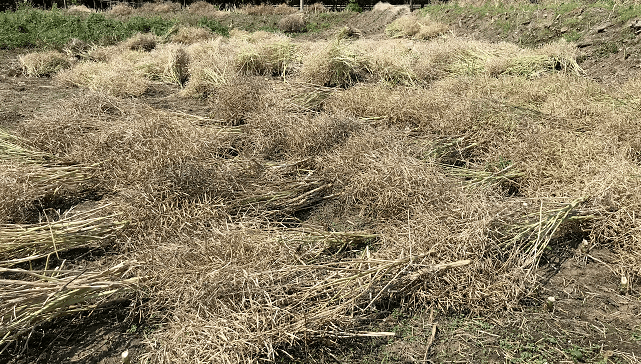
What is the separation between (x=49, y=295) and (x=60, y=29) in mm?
15912

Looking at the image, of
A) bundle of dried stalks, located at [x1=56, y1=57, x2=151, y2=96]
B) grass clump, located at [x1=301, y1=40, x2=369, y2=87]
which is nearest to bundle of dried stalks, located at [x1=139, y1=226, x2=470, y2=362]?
grass clump, located at [x1=301, y1=40, x2=369, y2=87]

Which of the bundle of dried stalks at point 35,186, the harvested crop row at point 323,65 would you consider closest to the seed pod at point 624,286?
the bundle of dried stalks at point 35,186

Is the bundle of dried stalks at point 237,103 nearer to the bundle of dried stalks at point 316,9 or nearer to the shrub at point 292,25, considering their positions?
the shrub at point 292,25

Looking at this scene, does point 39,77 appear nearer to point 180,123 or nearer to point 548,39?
point 180,123

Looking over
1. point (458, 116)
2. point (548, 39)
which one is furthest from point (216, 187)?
point (548, 39)

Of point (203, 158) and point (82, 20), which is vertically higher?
point (82, 20)

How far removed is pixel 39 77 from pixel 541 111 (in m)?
10.00

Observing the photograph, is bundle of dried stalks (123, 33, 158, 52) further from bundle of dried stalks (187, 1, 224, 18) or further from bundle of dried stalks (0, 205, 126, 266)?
bundle of dried stalks (187, 1, 224, 18)

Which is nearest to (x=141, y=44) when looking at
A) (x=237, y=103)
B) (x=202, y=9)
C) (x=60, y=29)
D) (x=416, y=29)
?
(x=60, y=29)

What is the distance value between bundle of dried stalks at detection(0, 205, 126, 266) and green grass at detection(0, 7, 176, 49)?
11.2m

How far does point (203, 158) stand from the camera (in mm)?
4176

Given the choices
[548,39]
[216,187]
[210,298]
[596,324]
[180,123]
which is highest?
[548,39]

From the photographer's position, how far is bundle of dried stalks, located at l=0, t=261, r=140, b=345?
227cm

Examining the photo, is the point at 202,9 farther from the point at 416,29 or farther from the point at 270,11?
the point at 416,29
